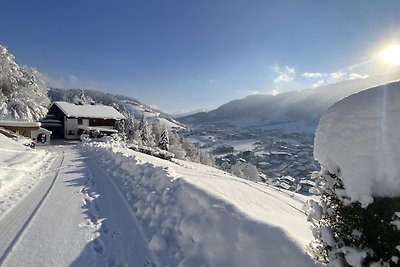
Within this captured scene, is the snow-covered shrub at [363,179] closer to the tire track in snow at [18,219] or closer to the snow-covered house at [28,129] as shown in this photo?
the tire track in snow at [18,219]

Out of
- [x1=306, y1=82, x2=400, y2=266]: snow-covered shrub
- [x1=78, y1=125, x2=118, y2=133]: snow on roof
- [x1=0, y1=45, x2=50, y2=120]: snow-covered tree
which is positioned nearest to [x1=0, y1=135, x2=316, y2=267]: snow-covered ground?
[x1=306, y1=82, x2=400, y2=266]: snow-covered shrub

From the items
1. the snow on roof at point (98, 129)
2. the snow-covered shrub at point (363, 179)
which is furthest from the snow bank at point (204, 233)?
the snow on roof at point (98, 129)

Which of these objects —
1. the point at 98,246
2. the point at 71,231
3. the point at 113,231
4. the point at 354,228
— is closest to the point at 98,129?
the point at 71,231

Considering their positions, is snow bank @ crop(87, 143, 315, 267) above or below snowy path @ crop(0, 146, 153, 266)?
above

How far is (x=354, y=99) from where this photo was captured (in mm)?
3760

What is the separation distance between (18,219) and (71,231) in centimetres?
179

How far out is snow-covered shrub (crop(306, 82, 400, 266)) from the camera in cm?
325

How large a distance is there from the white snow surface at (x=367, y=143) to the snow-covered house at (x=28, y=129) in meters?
43.6

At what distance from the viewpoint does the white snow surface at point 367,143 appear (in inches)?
129

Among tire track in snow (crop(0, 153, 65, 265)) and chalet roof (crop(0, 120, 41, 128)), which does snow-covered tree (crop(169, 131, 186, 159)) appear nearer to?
chalet roof (crop(0, 120, 41, 128))

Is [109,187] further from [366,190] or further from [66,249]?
[366,190]

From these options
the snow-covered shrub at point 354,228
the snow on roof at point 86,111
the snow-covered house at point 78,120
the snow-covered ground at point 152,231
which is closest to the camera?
the snow-covered shrub at point 354,228

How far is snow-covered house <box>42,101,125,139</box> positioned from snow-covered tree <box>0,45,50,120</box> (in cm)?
354

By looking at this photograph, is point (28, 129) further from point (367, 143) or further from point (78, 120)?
point (367, 143)
